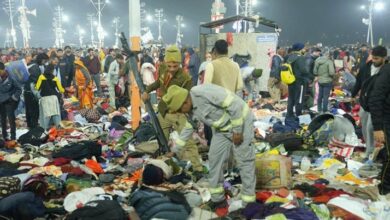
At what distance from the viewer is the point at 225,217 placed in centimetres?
511

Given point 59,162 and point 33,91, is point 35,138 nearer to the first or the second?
point 33,91

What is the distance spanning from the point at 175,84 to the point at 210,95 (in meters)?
2.02

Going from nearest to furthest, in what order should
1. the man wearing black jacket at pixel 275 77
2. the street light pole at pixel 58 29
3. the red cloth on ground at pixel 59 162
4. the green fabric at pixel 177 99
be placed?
the green fabric at pixel 177 99
the red cloth on ground at pixel 59 162
the man wearing black jacket at pixel 275 77
the street light pole at pixel 58 29

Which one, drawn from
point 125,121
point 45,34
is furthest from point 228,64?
point 45,34

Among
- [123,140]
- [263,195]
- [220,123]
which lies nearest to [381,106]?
[263,195]

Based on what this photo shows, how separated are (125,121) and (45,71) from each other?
8.04 ft

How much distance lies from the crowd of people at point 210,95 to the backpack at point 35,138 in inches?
30.0

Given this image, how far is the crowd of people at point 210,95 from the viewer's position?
16.7ft

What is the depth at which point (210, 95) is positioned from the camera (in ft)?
16.2

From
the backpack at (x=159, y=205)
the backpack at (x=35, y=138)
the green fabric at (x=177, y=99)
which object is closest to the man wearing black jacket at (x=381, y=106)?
the green fabric at (x=177, y=99)

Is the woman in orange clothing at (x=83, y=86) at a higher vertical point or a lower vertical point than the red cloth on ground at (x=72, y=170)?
higher

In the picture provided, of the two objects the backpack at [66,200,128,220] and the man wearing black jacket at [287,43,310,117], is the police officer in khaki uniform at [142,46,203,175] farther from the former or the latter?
the man wearing black jacket at [287,43,310,117]

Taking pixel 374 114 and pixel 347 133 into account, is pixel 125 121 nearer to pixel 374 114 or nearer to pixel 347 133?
pixel 347 133

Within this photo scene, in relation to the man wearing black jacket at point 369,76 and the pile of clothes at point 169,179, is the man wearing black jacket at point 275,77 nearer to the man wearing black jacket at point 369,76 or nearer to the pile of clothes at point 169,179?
the pile of clothes at point 169,179
